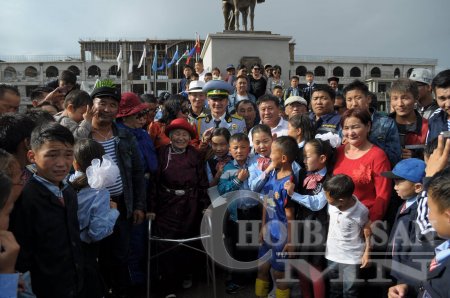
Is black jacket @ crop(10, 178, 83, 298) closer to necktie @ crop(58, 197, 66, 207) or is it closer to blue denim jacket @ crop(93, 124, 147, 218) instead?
necktie @ crop(58, 197, 66, 207)

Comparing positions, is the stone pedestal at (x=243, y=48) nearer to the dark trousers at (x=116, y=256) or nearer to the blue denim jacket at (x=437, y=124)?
the blue denim jacket at (x=437, y=124)

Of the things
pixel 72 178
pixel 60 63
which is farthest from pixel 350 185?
pixel 60 63

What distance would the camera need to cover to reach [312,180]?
339 centimetres

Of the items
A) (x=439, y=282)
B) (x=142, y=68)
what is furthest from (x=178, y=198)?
(x=142, y=68)

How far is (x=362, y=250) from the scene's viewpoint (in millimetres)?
2992

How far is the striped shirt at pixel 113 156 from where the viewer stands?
3.35 meters

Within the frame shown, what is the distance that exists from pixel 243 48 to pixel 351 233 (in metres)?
10.1

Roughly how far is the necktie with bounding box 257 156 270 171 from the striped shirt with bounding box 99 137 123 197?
142cm

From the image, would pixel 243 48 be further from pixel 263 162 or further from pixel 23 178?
pixel 23 178

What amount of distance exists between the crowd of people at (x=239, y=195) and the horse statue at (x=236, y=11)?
29.9 feet

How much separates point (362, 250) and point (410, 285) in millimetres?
555

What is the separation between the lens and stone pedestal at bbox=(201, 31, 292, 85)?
39.7 feet

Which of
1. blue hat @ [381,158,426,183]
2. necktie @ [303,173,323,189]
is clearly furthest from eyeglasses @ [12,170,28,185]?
blue hat @ [381,158,426,183]

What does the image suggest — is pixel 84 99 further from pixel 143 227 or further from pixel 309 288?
pixel 309 288
